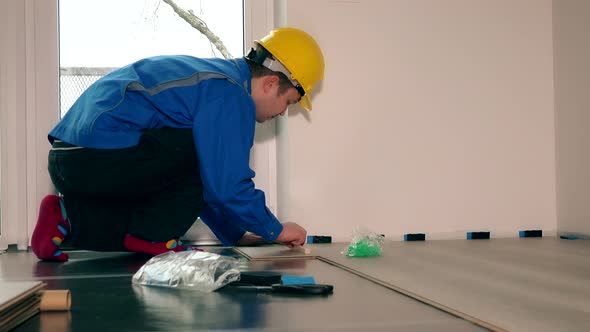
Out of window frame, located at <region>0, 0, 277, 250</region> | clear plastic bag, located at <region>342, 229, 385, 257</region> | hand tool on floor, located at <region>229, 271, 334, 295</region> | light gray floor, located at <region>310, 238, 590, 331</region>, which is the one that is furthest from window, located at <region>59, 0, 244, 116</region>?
hand tool on floor, located at <region>229, 271, 334, 295</region>

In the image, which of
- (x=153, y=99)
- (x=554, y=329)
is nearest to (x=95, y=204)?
(x=153, y=99)

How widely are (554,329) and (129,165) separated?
1500 millimetres

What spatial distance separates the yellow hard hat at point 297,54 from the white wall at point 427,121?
1.96 feet

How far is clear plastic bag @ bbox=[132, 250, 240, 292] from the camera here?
1545 mm

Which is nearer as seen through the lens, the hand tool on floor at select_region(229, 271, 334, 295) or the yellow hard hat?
the hand tool on floor at select_region(229, 271, 334, 295)

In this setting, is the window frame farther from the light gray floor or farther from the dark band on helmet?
the light gray floor

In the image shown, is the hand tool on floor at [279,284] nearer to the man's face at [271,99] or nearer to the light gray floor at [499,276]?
the light gray floor at [499,276]

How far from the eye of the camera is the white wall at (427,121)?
3211mm

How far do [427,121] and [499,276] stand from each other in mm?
1682

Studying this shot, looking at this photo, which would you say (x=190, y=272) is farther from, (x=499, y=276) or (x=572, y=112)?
(x=572, y=112)

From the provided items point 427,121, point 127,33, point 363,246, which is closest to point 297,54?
point 363,246

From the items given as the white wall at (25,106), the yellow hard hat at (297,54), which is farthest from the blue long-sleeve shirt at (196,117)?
the white wall at (25,106)

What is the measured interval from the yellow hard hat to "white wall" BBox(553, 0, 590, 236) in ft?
4.52

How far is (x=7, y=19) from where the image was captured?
308cm
